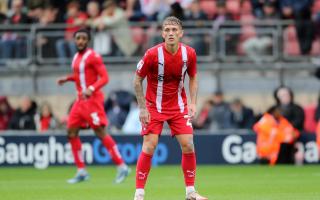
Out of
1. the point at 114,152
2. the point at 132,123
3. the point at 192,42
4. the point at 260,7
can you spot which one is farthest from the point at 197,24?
the point at 114,152

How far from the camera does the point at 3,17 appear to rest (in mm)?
24547

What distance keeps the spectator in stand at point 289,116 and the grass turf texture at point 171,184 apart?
2.75ft

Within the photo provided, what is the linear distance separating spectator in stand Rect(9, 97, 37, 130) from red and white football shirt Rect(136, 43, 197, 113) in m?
10.2

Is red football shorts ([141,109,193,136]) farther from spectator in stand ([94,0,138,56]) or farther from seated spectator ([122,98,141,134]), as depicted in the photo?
spectator in stand ([94,0,138,56])

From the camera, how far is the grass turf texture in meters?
13.6

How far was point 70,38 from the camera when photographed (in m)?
23.1

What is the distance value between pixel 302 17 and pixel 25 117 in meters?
6.66

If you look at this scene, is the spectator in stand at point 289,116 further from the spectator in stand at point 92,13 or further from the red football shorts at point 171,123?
the red football shorts at point 171,123

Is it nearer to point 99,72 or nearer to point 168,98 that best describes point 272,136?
point 99,72

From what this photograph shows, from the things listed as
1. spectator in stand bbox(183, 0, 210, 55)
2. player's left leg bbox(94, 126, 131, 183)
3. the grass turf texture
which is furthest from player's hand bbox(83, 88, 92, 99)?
spectator in stand bbox(183, 0, 210, 55)

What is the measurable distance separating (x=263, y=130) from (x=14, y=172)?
201 inches

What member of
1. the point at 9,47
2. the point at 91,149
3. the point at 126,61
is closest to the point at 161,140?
the point at 91,149

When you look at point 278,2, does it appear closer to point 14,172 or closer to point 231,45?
point 231,45

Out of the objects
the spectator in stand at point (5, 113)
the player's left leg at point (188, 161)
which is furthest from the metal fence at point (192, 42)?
the player's left leg at point (188, 161)
